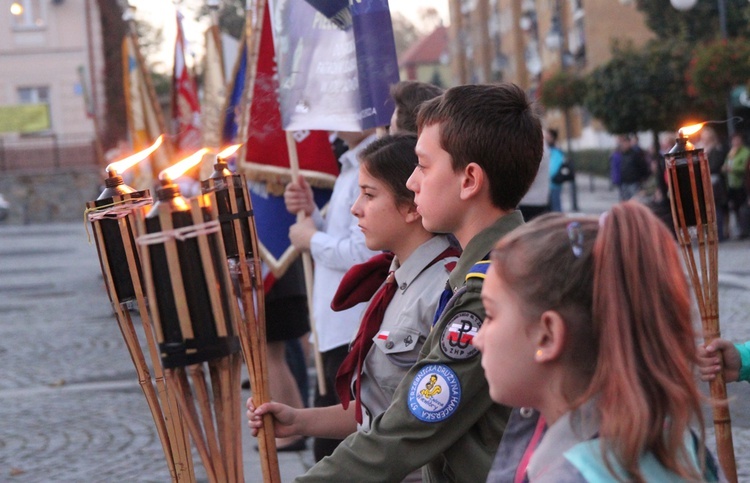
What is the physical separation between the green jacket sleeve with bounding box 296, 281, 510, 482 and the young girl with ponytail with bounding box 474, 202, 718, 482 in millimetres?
458

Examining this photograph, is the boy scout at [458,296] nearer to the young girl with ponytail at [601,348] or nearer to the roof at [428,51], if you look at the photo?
the young girl with ponytail at [601,348]

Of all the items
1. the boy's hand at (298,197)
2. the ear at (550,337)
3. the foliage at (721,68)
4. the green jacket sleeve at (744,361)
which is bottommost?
the green jacket sleeve at (744,361)

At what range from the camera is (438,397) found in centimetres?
243

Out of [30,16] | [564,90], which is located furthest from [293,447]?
[30,16]

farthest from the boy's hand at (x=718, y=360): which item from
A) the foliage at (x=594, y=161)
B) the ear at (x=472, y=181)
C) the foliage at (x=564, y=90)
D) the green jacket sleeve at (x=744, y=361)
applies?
the foliage at (x=594, y=161)

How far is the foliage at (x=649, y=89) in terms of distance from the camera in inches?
968

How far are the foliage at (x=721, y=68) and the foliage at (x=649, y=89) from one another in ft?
17.9

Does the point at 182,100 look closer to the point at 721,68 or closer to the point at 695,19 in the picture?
the point at 721,68

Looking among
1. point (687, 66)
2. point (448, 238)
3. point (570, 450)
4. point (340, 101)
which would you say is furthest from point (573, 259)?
point (687, 66)

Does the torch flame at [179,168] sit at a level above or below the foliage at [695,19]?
below

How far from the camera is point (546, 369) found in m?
1.92

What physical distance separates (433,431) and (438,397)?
0.07m

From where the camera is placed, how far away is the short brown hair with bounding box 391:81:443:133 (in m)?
3.83

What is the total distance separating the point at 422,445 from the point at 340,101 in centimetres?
242
